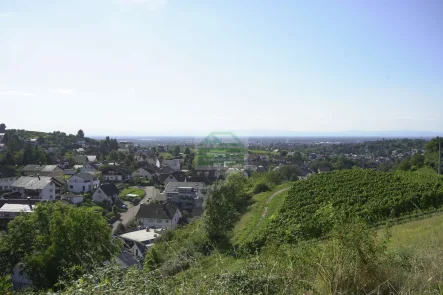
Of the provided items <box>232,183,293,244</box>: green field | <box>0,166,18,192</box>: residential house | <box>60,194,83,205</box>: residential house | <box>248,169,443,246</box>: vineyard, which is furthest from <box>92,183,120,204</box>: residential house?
<box>248,169,443,246</box>: vineyard

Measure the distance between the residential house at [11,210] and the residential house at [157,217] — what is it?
8.03 meters

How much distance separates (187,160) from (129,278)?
197 ft

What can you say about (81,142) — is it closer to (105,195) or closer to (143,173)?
(143,173)

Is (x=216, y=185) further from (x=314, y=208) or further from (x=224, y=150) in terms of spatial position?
(x=224, y=150)

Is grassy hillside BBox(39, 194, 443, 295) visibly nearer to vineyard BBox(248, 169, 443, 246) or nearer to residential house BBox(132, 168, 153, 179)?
vineyard BBox(248, 169, 443, 246)

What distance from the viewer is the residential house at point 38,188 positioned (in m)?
32.4

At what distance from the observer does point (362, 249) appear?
11.9 ft

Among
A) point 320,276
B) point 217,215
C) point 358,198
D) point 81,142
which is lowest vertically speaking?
point 217,215

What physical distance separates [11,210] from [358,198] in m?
24.3

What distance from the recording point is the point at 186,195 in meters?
33.7

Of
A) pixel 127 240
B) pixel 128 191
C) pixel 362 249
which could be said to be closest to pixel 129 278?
pixel 362 249

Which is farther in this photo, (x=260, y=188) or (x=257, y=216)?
(x=260, y=188)

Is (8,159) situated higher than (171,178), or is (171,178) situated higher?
(8,159)

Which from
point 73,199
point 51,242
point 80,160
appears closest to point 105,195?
point 73,199
